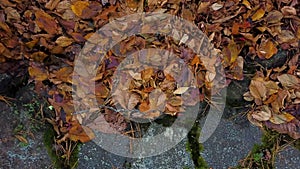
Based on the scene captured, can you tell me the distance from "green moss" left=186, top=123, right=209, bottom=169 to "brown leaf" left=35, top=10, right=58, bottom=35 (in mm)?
567

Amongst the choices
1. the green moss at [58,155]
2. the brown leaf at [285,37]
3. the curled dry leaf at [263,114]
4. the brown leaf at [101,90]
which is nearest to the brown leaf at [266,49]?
the brown leaf at [285,37]

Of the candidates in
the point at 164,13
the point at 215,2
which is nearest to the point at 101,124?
the point at 164,13

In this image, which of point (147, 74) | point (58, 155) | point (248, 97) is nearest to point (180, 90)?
point (147, 74)

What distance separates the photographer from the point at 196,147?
159 cm

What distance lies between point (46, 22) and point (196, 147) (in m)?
0.65

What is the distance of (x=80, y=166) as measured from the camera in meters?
1.56

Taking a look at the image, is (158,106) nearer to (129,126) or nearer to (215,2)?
(129,126)

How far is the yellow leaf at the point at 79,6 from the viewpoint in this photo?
1595 mm

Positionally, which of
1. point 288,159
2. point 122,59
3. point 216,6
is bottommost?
point 288,159

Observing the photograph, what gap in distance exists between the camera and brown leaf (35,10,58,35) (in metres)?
1.59

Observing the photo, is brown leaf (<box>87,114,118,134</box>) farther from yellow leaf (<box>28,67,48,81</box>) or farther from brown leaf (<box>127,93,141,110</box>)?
yellow leaf (<box>28,67,48,81</box>)

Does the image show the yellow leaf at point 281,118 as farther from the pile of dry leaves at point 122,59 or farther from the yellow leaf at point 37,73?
the yellow leaf at point 37,73

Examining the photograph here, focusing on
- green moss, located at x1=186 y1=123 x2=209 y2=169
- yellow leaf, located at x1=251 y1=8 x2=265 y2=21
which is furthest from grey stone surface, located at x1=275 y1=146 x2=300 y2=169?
yellow leaf, located at x1=251 y1=8 x2=265 y2=21

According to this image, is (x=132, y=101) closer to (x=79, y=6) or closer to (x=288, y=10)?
(x=79, y=6)
